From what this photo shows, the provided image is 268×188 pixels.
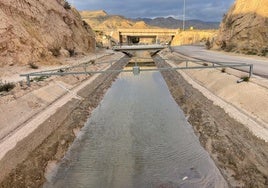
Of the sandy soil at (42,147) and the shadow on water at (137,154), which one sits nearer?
the shadow on water at (137,154)

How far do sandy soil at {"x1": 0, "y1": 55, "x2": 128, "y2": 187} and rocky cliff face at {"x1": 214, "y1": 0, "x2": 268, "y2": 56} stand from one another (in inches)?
1057

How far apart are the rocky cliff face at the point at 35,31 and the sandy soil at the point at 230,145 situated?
17824mm

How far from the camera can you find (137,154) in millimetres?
11477

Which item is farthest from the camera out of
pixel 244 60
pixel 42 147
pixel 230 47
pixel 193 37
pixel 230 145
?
pixel 193 37

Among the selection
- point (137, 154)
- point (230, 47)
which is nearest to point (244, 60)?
point (230, 47)

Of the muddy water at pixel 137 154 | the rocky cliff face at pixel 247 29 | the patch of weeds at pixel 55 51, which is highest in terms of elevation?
the rocky cliff face at pixel 247 29

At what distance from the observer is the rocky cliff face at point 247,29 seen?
133 feet

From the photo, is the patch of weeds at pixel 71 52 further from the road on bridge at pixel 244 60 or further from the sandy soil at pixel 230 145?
the sandy soil at pixel 230 145

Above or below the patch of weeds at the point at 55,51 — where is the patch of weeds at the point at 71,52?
below

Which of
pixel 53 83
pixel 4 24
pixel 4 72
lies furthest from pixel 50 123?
pixel 4 24

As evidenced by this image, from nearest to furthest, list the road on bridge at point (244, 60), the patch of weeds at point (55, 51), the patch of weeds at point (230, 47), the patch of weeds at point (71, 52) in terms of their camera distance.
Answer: the road on bridge at point (244, 60) → the patch of weeds at point (55, 51) → the patch of weeds at point (71, 52) → the patch of weeds at point (230, 47)

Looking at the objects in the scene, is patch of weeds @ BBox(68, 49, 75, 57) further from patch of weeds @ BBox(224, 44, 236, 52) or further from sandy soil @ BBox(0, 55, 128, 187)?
sandy soil @ BBox(0, 55, 128, 187)

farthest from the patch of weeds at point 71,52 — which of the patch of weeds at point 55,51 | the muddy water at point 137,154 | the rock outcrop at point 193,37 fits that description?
the rock outcrop at point 193,37

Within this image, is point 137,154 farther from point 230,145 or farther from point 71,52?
point 71,52
